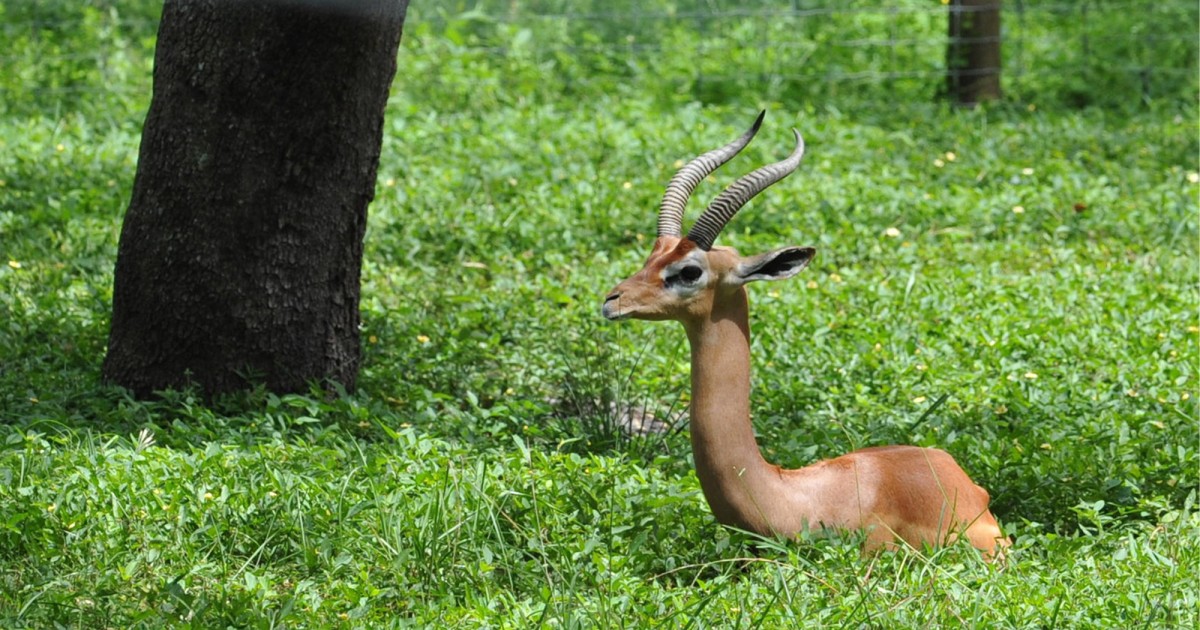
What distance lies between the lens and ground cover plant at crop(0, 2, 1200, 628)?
3992mm

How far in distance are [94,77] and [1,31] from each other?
1.27m

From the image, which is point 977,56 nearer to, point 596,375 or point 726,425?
point 596,375

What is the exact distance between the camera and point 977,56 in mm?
10875

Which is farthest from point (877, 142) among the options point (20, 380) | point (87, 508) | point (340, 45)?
point (87, 508)

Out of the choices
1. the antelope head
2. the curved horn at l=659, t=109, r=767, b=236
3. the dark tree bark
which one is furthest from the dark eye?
the dark tree bark

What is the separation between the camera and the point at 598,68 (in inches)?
444

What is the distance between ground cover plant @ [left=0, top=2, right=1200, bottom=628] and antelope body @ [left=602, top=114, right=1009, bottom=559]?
133mm

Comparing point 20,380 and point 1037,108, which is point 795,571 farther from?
point 1037,108

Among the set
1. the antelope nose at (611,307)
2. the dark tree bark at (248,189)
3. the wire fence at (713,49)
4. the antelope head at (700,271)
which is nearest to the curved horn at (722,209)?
the antelope head at (700,271)

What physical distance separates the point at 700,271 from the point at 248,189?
2.00 metres

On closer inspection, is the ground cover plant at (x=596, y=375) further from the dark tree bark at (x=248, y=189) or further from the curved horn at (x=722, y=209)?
the curved horn at (x=722, y=209)

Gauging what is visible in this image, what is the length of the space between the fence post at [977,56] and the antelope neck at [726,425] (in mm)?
7145

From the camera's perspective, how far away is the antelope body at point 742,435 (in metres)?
4.22

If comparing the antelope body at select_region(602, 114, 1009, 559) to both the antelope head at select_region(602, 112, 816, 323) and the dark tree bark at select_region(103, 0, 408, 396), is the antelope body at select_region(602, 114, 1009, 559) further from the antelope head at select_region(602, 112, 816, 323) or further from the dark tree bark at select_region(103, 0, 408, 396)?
the dark tree bark at select_region(103, 0, 408, 396)
